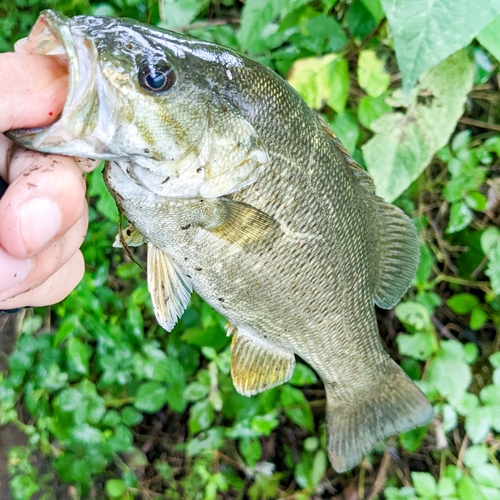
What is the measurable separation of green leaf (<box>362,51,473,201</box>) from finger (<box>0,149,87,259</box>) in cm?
85

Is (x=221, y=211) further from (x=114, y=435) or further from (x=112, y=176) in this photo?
(x=114, y=435)

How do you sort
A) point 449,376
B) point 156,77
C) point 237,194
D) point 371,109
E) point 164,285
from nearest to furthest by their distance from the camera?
point 156,77
point 237,194
point 164,285
point 371,109
point 449,376

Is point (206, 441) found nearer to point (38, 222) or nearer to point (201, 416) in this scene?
point (201, 416)

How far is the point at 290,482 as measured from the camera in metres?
1.85

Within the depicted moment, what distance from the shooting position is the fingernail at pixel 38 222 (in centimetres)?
65

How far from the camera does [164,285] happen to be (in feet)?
3.28

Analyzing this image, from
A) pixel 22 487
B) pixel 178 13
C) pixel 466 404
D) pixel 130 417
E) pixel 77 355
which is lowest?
pixel 22 487

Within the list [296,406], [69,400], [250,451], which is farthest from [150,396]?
[296,406]

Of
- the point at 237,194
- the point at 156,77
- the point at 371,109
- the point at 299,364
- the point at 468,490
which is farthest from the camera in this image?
the point at 299,364

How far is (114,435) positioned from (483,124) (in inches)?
80.3

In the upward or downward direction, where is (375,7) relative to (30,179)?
upward

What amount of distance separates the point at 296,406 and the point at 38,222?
1.33 meters

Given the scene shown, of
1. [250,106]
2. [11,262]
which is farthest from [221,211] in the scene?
[11,262]

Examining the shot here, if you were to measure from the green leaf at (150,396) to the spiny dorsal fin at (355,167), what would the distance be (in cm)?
118
